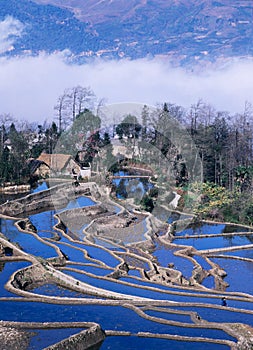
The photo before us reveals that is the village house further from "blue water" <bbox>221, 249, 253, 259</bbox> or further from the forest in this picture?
"blue water" <bbox>221, 249, 253, 259</bbox>

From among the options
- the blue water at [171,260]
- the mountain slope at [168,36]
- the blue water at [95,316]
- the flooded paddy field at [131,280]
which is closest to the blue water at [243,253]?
the flooded paddy field at [131,280]

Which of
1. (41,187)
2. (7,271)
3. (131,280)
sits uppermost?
(41,187)

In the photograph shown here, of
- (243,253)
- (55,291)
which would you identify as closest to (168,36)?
(243,253)

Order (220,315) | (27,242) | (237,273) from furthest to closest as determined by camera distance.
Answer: (27,242)
(237,273)
(220,315)

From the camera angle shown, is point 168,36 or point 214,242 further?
point 168,36

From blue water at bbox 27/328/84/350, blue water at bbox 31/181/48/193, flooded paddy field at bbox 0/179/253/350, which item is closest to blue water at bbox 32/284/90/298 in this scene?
flooded paddy field at bbox 0/179/253/350

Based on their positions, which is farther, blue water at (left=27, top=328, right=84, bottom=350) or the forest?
the forest

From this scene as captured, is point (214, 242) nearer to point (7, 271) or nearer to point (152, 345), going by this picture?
point (7, 271)

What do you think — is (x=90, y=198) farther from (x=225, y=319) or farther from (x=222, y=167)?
(x=225, y=319)
